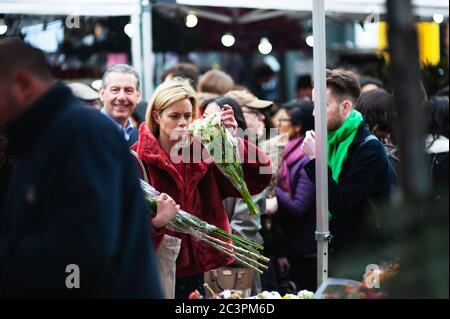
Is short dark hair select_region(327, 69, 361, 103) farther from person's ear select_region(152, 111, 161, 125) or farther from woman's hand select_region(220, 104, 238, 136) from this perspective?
person's ear select_region(152, 111, 161, 125)

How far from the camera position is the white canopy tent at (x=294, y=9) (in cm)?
481

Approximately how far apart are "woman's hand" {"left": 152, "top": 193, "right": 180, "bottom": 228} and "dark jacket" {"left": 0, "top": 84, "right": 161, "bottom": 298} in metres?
1.68

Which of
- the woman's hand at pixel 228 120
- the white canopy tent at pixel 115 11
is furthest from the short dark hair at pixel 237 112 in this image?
the white canopy tent at pixel 115 11

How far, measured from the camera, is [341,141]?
17.5ft

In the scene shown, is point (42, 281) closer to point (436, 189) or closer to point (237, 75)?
point (436, 189)

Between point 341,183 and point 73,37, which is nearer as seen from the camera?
point 341,183

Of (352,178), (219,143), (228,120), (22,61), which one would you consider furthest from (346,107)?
(22,61)

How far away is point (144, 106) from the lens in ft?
24.3

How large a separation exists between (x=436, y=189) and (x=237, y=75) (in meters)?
15.1

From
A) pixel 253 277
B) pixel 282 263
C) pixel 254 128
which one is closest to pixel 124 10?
pixel 254 128

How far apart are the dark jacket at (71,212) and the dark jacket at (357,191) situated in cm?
243

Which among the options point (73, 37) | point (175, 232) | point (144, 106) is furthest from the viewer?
point (73, 37)

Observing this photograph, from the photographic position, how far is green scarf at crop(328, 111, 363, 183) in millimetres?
5289

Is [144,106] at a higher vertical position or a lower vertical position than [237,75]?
lower
